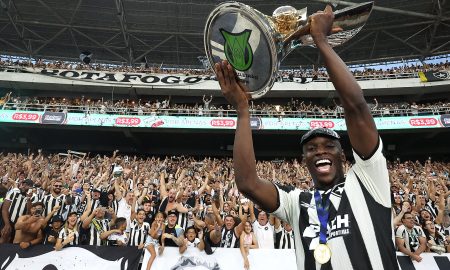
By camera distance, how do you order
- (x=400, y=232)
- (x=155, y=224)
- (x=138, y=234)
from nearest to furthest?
(x=400, y=232) < (x=155, y=224) < (x=138, y=234)

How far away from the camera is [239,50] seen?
192 centimetres

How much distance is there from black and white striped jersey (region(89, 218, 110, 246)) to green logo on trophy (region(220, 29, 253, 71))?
17.6ft

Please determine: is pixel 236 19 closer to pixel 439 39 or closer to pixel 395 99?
pixel 395 99

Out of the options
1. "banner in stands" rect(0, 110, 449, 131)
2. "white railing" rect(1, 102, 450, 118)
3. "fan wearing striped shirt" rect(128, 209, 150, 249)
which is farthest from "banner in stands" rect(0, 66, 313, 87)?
"fan wearing striped shirt" rect(128, 209, 150, 249)

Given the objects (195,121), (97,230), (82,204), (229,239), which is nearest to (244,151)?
(229,239)

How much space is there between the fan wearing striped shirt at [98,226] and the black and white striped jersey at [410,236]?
496 centimetres

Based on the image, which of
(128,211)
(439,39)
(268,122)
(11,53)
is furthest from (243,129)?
(11,53)

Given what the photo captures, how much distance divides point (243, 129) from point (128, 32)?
25.1m

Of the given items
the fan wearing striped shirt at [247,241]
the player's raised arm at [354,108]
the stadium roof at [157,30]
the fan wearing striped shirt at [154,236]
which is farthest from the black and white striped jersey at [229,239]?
the stadium roof at [157,30]

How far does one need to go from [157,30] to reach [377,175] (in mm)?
25390

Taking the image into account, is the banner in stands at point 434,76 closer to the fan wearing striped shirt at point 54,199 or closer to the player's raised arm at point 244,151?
the fan wearing striped shirt at point 54,199

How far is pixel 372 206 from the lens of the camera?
1.57 meters

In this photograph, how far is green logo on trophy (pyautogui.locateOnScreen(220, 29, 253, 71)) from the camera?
190 centimetres

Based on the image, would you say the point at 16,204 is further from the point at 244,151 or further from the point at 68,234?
the point at 244,151
